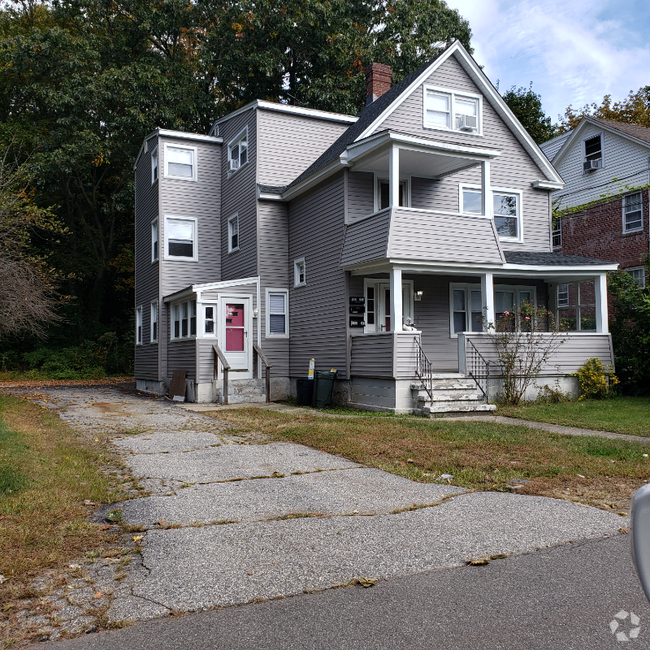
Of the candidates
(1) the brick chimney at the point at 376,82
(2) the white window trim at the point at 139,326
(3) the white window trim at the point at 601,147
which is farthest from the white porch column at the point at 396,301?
(3) the white window trim at the point at 601,147

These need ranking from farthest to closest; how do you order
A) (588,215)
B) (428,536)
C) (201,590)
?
(588,215) < (428,536) < (201,590)

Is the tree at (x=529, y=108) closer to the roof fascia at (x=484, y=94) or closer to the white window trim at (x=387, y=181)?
the roof fascia at (x=484, y=94)

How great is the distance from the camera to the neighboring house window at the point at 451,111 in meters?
19.3

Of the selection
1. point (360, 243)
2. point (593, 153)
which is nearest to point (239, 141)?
point (360, 243)

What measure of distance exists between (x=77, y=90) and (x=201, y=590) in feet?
95.9

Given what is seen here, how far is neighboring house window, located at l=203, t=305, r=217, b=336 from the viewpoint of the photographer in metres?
19.7

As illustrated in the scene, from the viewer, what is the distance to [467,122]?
19672 mm

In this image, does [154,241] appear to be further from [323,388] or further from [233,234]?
[323,388]

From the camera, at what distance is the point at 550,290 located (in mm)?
21094

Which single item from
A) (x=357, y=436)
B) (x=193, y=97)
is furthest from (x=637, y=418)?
(x=193, y=97)

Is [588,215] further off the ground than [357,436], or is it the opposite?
[588,215]

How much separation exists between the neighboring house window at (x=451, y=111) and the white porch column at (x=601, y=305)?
229 inches

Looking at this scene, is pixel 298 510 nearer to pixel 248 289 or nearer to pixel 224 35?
pixel 248 289

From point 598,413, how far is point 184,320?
42.7 feet
